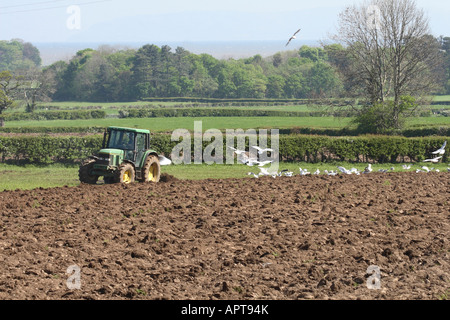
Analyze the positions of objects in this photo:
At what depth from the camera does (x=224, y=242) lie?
39.7 feet

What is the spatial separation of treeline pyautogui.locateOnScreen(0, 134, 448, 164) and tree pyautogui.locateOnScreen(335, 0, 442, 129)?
1185cm

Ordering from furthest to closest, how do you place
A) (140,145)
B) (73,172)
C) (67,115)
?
(67,115), (73,172), (140,145)

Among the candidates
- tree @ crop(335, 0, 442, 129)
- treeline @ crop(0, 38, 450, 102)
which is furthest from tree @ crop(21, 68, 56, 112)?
tree @ crop(335, 0, 442, 129)

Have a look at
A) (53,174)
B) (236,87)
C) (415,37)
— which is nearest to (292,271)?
(53,174)

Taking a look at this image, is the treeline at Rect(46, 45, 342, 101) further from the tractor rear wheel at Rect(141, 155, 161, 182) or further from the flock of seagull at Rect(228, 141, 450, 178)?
the tractor rear wheel at Rect(141, 155, 161, 182)

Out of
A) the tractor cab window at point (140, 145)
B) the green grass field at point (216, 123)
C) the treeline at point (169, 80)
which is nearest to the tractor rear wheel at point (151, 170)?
the tractor cab window at point (140, 145)

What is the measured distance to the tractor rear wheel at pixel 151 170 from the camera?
19.8 metres

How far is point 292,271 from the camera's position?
1002 centimetres

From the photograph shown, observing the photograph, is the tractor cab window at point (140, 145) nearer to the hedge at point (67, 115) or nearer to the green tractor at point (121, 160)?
the green tractor at point (121, 160)

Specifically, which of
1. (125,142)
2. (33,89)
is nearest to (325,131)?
(125,142)

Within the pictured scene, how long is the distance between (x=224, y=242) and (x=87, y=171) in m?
8.59

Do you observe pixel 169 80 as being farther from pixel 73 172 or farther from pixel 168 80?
pixel 73 172

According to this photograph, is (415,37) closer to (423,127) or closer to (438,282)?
(423,127)

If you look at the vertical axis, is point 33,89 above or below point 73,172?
above
